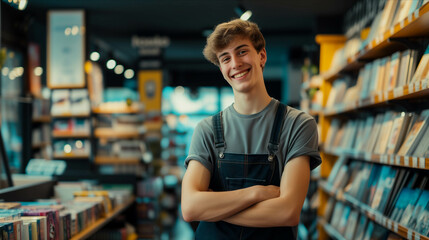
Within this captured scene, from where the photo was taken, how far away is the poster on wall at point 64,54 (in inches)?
323

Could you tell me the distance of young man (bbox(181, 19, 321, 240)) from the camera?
2.05 m

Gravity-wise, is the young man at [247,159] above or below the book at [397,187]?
above

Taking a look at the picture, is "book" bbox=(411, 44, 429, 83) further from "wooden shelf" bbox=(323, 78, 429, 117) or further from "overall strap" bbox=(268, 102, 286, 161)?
"overall strap" bbox=(268, 102, 286, 161)

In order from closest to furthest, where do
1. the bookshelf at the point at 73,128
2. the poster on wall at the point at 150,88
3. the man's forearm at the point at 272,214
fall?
the man's forearm at the point at 272,214, the bookshelf at the point at 73,128, the poster on wall at the point at 150,88

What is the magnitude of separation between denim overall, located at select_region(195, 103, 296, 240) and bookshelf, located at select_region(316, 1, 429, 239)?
88cm

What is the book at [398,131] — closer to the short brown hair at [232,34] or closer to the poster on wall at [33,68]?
the short brown hair at [232,34]

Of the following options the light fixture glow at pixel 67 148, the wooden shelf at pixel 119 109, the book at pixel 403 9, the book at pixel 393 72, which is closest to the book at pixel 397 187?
the book at pixel 393 72

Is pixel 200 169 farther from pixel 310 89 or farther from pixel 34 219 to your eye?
pixel 310 89

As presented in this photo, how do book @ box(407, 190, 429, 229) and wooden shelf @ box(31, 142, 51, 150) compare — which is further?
wooden shelf @ box(31, 142, 51, 150)

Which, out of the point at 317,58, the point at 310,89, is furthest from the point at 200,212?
the point at 317,58

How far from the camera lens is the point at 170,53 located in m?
15.5

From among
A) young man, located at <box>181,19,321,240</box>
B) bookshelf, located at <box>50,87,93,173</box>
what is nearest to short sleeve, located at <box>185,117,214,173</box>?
young man, located at <box>181,19,321,240</box>

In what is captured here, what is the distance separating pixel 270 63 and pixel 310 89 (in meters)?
10.5

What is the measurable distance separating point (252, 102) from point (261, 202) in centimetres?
50
